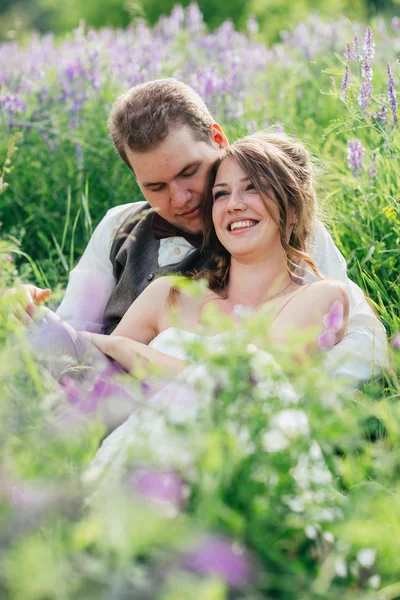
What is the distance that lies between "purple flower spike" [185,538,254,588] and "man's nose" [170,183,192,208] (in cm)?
197

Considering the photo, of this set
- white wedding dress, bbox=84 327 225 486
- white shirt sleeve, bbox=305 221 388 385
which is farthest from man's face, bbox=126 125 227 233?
white wedding dress, bbox=84 327 225 486

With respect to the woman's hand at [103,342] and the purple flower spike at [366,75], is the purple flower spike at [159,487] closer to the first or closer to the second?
the woman's hand at [103,342]

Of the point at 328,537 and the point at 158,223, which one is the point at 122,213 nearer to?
the point at 158,223

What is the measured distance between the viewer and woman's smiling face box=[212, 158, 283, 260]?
2727 millimetres

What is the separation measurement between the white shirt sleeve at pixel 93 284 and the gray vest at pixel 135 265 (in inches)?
1.9

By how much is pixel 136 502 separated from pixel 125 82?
160 inches

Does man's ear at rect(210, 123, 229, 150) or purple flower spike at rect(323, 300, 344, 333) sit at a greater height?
purple flower spike at rect(323, 300, 344, 333)

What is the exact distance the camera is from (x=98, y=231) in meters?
3.50

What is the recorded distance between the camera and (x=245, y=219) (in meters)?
2.74

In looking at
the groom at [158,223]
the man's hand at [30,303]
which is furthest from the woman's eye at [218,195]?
the man's hand at [30,303]

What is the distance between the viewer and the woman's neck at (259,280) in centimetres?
278

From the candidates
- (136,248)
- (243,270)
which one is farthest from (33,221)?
(243,270)

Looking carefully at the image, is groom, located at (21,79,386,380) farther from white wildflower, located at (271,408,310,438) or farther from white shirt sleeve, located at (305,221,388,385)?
white wildflower, located at (271,408,310,438)

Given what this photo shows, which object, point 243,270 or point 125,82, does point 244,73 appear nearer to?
point 125,82
